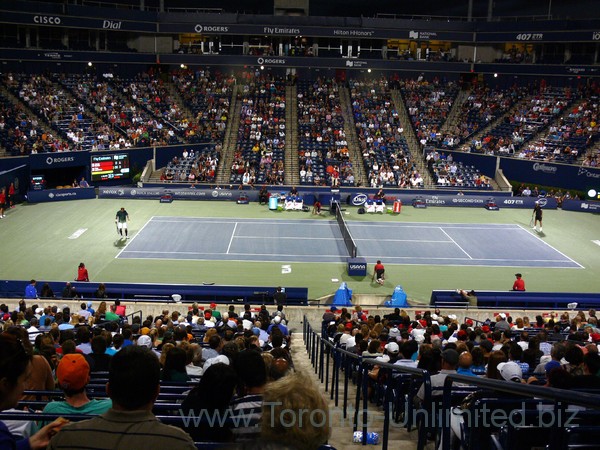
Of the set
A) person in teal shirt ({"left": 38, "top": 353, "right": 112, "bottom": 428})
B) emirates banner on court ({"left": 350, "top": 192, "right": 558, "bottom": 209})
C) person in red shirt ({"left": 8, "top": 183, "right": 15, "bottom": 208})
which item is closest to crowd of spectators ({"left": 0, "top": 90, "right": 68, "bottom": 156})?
person in red shirt ({"left": 8, "top": 183, "right": 15, "bottom": 208})

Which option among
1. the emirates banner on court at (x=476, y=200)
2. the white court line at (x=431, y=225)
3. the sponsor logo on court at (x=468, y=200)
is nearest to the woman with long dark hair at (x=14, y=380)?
the white court line at (x=431, y=225)

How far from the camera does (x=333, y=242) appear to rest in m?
36.9

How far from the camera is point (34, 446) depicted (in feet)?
13.8

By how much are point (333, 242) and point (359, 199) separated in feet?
36.2

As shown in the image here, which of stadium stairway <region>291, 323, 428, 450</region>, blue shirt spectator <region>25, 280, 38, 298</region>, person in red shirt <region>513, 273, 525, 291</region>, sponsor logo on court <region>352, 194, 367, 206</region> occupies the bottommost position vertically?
blue shirt spectator <region>25, 280, 38, 298</region>

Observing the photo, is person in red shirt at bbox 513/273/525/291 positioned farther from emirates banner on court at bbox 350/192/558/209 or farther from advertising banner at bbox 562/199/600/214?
advertising banner at bbox 562/199/600/214

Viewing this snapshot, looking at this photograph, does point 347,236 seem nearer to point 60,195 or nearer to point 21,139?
point 60,195

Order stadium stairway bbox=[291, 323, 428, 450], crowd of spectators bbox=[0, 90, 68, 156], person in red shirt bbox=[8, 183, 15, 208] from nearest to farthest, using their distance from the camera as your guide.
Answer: stadium stairway bbox=[291, 323, 428, 450] < person in red shirt bbox=[8, 183, 15, 208] < crowd of spectators bbox=[0, 90, 68, 156]

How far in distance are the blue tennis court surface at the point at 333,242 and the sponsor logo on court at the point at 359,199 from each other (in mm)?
5437

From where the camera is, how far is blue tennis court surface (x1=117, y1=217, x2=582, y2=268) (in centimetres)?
3403

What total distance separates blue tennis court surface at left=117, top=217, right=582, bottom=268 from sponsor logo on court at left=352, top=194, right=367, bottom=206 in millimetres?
5437

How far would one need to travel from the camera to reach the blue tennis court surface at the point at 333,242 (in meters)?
34.0

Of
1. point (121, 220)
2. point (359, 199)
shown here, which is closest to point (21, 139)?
point (121, 220)

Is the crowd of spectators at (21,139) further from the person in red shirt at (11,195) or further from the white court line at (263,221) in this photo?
the white court line at (263,221)
